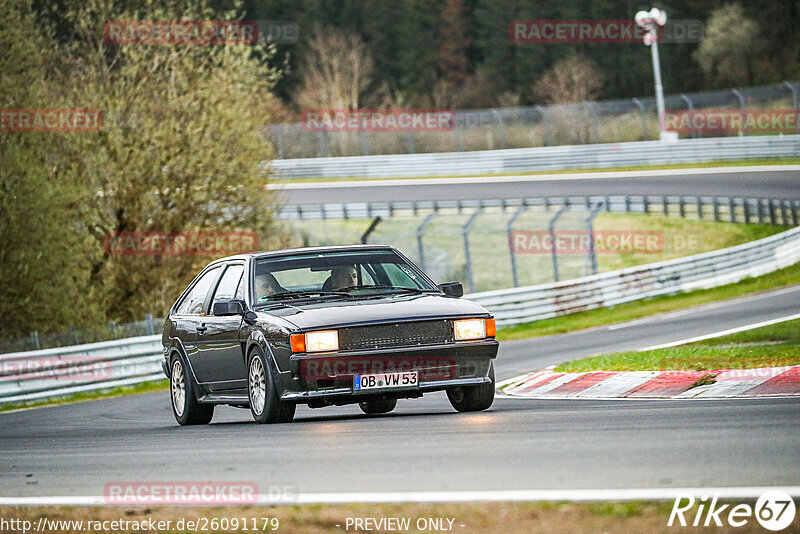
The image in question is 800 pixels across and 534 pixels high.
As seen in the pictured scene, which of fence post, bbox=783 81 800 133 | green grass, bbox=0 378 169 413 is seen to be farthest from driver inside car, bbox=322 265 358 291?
fence post, bbox=783 81 800 133

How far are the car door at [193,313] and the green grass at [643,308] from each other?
13911 mm

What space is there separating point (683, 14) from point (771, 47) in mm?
10724

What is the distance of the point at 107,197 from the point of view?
93.7ft

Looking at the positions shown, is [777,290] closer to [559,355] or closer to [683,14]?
[559,355]

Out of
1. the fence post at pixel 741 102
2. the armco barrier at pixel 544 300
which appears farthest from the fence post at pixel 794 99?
the armco barrier at pixel 544 300

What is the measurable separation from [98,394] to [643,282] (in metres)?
13.4

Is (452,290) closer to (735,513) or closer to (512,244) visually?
(735,513)

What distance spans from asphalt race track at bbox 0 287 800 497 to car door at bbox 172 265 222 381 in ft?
2.53

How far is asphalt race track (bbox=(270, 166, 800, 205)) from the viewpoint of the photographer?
42.2 m

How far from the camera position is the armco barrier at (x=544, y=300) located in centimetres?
2072

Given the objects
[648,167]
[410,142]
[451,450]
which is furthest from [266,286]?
[410,142]

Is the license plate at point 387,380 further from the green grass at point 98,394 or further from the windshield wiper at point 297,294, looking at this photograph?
the green grass at point 98,394

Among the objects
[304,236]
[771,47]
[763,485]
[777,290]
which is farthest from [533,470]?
[771,47]

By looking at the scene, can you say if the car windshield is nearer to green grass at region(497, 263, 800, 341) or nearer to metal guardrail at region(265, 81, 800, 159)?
green grass at region(497, 263, 800, 341)
